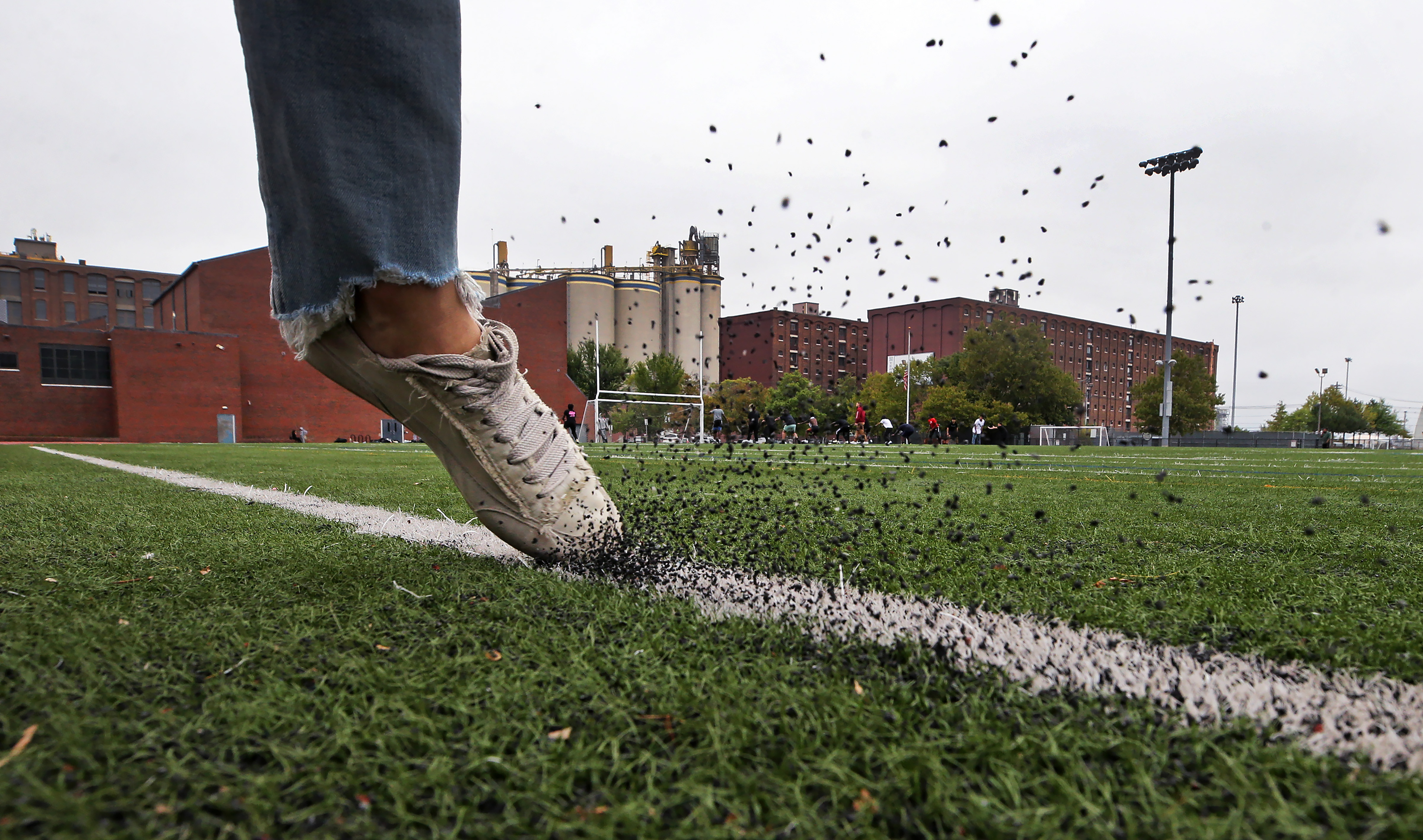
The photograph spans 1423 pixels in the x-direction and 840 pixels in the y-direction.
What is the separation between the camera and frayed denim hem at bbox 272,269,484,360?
4.24ft

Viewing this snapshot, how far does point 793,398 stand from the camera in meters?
58.7

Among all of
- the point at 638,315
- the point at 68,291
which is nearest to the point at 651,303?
the point at 638,315

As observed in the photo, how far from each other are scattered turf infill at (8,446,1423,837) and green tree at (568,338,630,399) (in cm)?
5685

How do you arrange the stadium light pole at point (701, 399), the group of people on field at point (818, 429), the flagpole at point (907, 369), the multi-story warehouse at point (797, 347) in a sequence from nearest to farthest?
1. the group of people on field at point (818, 429)
2. the stadium light pole at point (701, 399)
3. the flagpole at point (907, 369)
4. the multi-story warehouse at point (797, 347)

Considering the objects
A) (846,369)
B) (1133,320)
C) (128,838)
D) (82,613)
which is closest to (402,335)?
(82,613)

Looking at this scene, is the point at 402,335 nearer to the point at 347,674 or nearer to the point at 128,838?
the point at 347,674

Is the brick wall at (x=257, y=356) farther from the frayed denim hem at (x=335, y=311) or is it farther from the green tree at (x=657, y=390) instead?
the frayed denim hem at (x=335, y=311)

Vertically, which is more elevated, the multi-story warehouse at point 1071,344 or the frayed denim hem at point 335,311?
the multi-story warehouse at point 1071,344

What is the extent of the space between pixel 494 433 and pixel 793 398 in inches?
2266

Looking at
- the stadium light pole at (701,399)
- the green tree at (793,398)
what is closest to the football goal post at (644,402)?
the stadium light pole at (701,399)

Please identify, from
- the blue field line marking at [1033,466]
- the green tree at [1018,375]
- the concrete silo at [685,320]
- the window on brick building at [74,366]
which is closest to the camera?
the blue field line marking at [1033,466]

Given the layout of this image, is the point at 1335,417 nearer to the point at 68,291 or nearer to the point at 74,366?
the point at 74,366

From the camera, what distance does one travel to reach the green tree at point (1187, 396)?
45.8 m

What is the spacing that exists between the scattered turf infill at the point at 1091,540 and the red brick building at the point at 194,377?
35.0 meters
